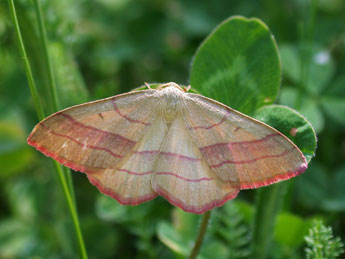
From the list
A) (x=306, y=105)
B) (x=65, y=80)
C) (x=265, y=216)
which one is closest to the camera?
(x=265, y=216)

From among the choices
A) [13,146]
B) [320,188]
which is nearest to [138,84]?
[13,146]

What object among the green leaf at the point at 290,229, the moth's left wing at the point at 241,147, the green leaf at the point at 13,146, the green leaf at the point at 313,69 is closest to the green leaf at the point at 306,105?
the green leaf at the point at 313,69

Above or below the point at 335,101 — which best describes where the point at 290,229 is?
below

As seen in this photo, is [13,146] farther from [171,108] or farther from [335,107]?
[335,107]

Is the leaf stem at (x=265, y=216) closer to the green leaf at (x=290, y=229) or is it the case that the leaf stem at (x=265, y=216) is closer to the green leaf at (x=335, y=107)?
the green leaf at (x=290, y=229)

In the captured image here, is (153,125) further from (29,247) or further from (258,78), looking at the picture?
(29,247)

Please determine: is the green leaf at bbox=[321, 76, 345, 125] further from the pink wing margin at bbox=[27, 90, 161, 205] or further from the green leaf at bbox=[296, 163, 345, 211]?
the pink wing margin at bbox=[27, 90, 161, 205]

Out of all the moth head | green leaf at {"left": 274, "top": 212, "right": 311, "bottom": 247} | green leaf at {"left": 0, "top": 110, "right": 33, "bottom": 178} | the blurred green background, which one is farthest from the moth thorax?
green leaf at {"left": 0, "top": 110, "right": 33, "bottom": 178}
